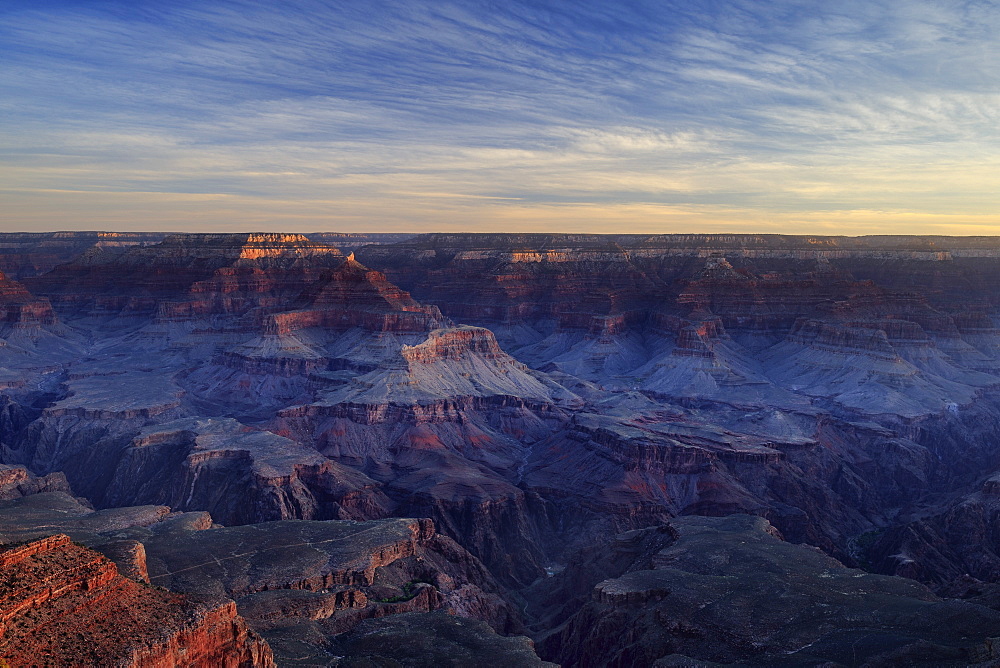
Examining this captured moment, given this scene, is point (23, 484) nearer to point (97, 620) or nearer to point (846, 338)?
point (97, 620)

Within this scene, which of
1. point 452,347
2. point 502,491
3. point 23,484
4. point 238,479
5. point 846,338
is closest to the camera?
point 23,484

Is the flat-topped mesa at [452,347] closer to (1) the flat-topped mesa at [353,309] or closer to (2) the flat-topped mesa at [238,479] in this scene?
(1) the flat-topped mesa at [353,309]

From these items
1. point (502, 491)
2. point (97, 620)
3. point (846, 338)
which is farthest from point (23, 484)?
point (846, 338)

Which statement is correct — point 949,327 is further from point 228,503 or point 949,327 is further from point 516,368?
point 228,503

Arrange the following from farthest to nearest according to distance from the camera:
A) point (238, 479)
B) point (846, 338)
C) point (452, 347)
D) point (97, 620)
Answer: point (846, 338) < point (452, 347) < point (238, 479) < point (97, 620)

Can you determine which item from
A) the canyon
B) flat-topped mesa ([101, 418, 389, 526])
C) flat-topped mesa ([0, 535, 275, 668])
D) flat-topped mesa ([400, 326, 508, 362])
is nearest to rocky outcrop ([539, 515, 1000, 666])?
the canyon

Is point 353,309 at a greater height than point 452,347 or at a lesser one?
greater

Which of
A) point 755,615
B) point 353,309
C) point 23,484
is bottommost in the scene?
point 23,484
